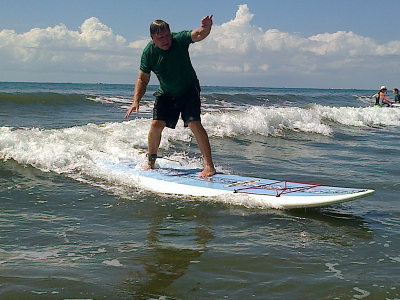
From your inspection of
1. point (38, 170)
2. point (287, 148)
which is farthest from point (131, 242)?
A: point (287, 148)

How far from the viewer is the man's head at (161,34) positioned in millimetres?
5387

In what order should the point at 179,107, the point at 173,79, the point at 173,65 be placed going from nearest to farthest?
1. the point at 173,65
2. the point at 173,79
3. the point at 179,107

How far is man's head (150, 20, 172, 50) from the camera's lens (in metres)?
5.39

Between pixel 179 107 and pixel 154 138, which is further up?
pixel 179 107

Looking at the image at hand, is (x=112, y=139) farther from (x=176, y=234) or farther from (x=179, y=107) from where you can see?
(x=176, y=234)

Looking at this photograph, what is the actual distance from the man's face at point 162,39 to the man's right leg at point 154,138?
1.07 meters

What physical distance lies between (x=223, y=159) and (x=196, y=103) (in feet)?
9.58

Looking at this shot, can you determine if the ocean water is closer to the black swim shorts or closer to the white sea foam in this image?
the white sea foam

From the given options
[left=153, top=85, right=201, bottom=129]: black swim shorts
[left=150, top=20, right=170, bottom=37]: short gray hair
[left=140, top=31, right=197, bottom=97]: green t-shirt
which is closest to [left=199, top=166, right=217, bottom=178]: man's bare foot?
[left=153, top=85, right=201, bottom=129]: black swim shorts

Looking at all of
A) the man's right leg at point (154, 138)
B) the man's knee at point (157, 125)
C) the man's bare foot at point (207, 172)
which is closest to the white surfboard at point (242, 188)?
the man's bare foot at point (207, 172)

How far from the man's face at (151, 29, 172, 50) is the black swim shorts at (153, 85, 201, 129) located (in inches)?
26.8

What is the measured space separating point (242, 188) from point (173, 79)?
168cm

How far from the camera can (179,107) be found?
5.99 m

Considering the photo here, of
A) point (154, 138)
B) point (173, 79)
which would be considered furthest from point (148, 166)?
point (173, 79)
